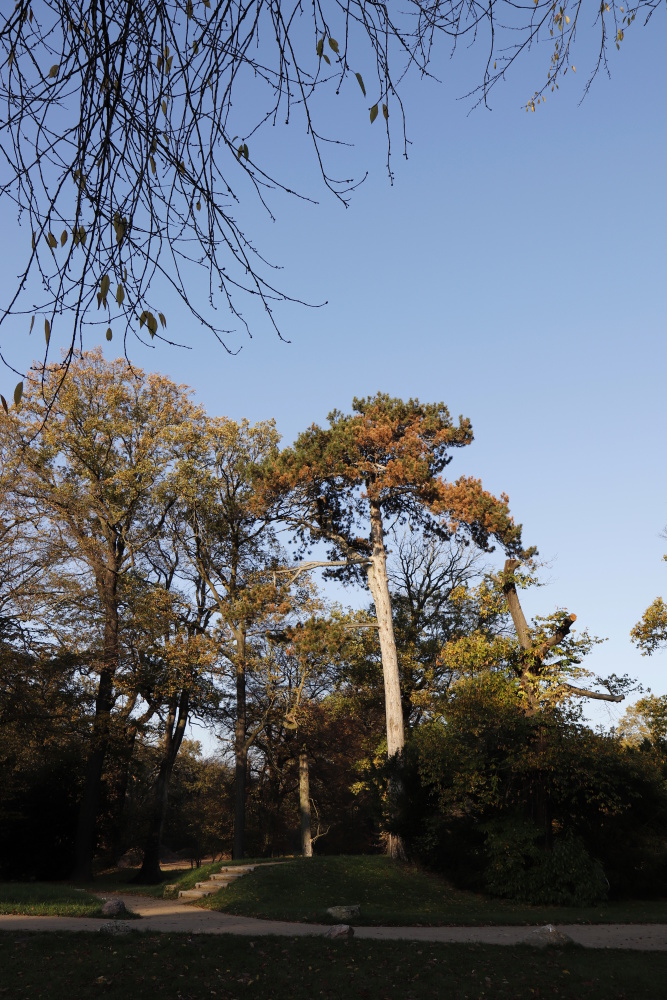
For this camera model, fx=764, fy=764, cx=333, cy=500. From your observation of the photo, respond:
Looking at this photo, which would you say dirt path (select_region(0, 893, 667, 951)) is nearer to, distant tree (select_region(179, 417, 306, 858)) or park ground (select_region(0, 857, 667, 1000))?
park ground (select_region(0, 857, 667, 1000))

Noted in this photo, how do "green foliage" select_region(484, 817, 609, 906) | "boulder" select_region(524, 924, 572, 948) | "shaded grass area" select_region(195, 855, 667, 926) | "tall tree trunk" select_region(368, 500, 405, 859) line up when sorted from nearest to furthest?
"boulder" select_region(524, 924, 572, 948) → "shaded grass area" select_region(195, 855, 667, 926) → "green foliage" select_region(484, 817, 609, 906) → "tall tree trunk" select_region(368, 500, 405, 859)

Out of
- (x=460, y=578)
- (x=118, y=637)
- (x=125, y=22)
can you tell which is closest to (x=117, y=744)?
(x=118, y=637)

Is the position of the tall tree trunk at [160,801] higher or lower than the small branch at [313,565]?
lower

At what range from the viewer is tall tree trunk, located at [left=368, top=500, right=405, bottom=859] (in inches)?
740

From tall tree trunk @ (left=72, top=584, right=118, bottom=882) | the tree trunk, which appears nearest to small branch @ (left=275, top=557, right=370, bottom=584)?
tall tree trunk @ (left=72, top=584, right=118, bottom=882)

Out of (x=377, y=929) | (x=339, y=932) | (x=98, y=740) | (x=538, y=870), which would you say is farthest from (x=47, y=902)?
(x=538, y=870)

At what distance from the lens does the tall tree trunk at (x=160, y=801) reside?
22.5 meters

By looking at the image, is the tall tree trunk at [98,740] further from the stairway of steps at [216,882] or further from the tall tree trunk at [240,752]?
the stairway of steps at [216,882]

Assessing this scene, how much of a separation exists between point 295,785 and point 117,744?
13.1 m

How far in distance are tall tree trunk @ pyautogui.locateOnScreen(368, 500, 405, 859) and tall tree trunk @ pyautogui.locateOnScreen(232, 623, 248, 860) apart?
390 centimetres

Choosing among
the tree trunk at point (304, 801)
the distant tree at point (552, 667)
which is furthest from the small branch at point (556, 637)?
the tree trunk at point (304, 801)

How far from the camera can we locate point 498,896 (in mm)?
15148

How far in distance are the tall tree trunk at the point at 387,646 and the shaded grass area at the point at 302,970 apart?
938 cm

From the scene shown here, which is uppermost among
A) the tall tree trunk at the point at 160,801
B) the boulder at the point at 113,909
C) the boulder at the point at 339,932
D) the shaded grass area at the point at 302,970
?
the tall tree trunk at the point at 160,801
